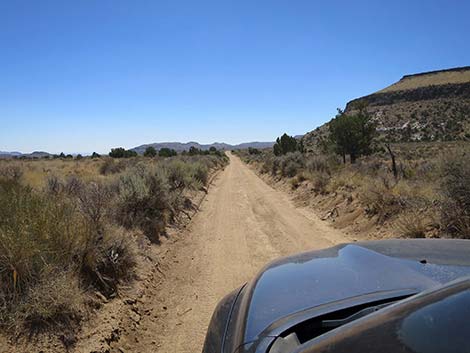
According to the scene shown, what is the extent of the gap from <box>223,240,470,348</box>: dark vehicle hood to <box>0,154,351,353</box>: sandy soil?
2514 mm

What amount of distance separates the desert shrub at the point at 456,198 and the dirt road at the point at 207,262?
8.47 feet

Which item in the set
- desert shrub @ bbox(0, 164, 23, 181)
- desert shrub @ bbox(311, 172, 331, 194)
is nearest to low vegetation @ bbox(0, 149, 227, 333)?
desert shrub @ bbox(0, 164, 23, 181)

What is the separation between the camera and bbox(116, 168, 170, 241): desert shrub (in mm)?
9234

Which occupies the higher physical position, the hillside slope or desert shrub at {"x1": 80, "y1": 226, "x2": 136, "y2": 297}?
the hillside slope

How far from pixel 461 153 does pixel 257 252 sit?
544 centimetres

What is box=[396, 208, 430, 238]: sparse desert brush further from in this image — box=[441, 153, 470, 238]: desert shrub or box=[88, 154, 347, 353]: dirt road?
box=[88, 154, 347, 353]: dirt road

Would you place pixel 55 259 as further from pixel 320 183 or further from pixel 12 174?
pixel 320 183

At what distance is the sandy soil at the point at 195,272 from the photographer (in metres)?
4.75

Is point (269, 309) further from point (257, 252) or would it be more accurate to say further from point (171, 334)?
point (257, 252)

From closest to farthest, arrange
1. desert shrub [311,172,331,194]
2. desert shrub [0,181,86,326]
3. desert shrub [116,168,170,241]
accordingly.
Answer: desert shrub [0,181,86,326], desert shrub [116,168,170,241], desert shrub [311,172,331,194]

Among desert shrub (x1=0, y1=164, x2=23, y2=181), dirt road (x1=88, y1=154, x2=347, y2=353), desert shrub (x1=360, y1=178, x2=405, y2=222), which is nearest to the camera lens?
dirt road (x1=88, y1=154, x2=347, y2=353)

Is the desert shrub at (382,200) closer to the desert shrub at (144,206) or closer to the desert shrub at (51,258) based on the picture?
the desert shrub at (144,206)

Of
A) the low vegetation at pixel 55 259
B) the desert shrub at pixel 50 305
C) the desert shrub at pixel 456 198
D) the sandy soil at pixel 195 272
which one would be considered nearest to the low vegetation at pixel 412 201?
the desert shrub at pixel 456 198

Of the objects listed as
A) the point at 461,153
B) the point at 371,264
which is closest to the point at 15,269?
the point at 371,264
